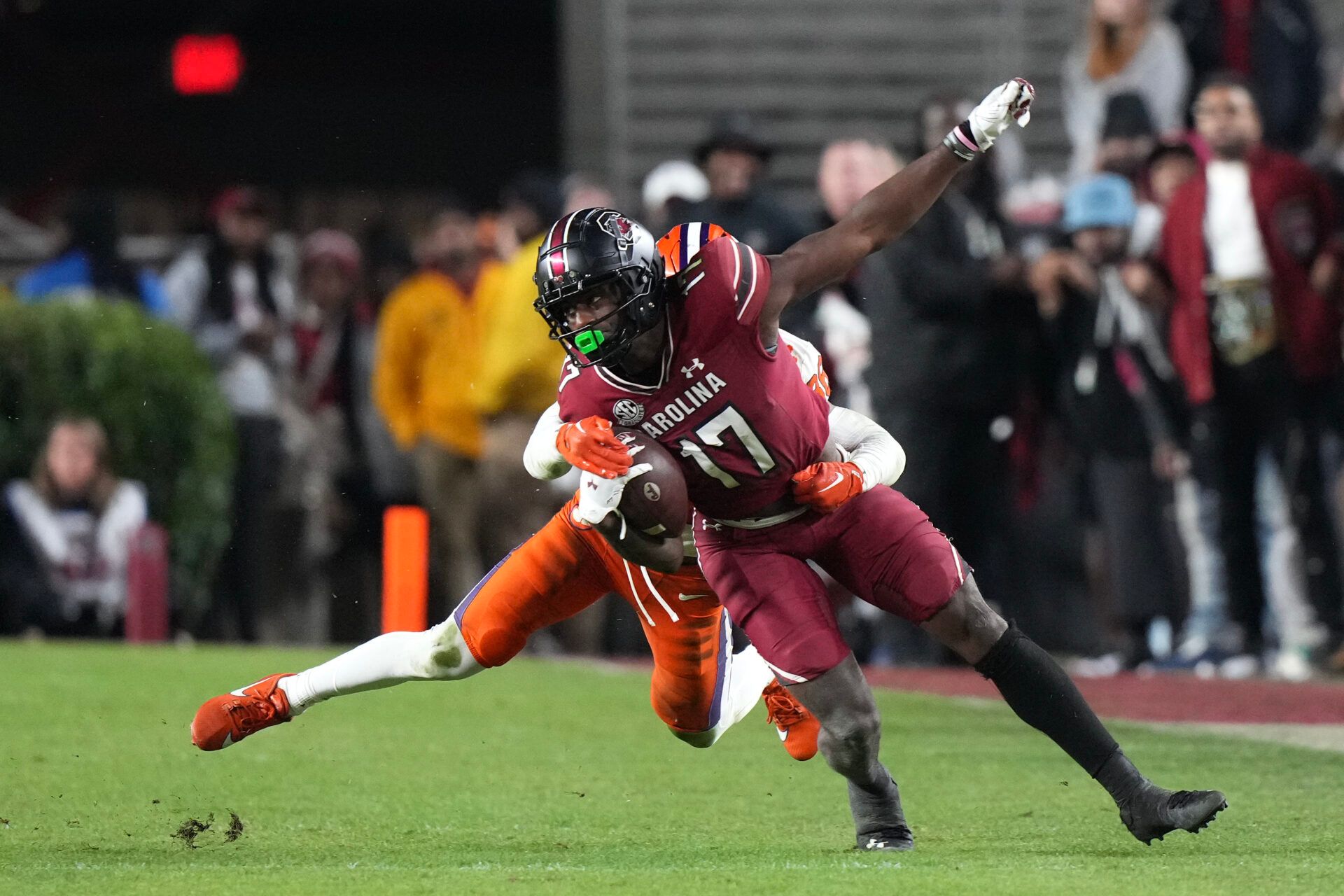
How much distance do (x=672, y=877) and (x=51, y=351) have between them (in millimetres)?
8157

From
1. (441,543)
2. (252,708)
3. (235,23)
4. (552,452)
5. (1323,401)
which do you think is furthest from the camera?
(235,23)

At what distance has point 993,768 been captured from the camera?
709 centimetres

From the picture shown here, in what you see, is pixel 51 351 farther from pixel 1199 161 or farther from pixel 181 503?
pixel 1199 161

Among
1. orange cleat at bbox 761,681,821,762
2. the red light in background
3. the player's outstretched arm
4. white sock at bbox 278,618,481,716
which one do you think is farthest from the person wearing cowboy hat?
the red light in background

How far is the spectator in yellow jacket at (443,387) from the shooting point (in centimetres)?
1188

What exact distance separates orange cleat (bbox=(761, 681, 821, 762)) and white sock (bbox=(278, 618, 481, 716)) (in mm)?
887

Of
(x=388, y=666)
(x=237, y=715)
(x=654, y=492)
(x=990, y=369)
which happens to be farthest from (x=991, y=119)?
(x=990, y=369)

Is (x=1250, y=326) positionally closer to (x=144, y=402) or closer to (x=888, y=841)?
(x=888, y=841)

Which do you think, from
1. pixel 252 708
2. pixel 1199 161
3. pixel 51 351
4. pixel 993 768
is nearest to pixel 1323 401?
pixel 1199 161

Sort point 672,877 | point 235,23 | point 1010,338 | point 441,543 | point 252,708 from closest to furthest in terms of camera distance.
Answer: point 672,877, point 252,708, point 1010,338, point 441,543, point 235,23

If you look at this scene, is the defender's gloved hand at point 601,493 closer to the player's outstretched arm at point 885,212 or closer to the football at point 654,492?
the football at point 654,492

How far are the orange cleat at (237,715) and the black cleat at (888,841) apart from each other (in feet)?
5.25

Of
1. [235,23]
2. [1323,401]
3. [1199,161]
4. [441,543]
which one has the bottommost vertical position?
[441,543]

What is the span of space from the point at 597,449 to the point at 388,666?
114cm
